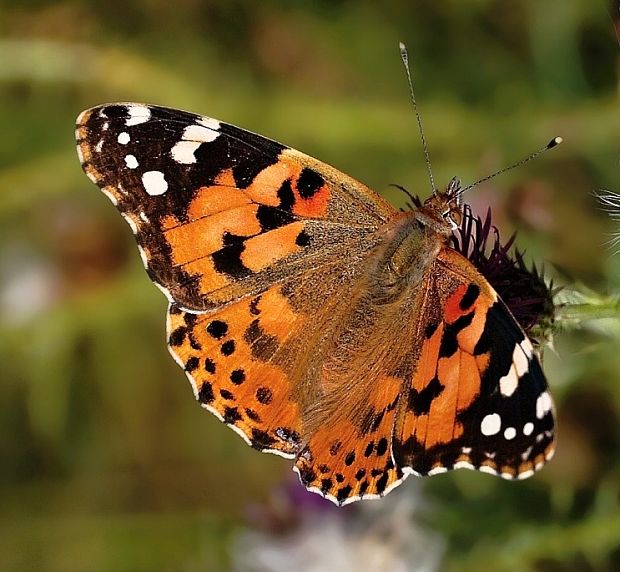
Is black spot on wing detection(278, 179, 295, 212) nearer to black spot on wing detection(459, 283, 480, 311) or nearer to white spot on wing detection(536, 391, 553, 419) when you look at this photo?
black spot on wing detection(459, 283, 480, 311)

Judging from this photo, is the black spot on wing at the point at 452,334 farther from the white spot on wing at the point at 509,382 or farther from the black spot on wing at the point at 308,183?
the black spot on wing at the point at 308,183

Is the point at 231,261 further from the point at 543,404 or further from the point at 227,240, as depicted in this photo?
the point at 543,404

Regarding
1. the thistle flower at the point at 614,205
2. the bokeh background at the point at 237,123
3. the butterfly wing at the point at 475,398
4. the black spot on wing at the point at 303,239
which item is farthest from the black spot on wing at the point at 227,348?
the bokeh background at the point at 237,123

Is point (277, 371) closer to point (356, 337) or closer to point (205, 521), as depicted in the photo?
point (356, 337)

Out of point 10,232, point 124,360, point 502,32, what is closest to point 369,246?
point 502,32

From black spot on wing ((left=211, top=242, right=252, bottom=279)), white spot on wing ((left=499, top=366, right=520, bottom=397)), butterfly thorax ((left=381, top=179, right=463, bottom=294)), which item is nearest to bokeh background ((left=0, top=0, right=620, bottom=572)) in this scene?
butterfly thorax ((left=381, top=179, right=463, bottom=294))

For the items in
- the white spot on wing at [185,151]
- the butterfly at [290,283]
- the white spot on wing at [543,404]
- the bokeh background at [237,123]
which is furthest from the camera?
the bokeh background at [237,123]

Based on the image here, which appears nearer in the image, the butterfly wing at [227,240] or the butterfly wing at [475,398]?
the butterfly wing at [475,398]
